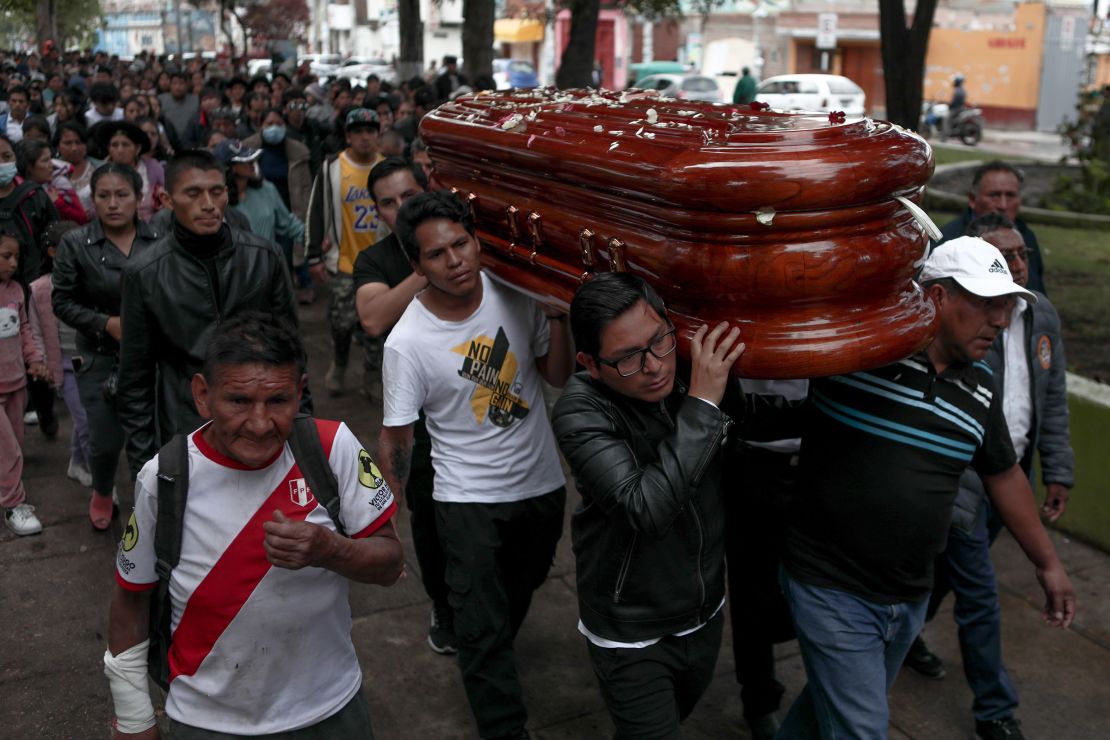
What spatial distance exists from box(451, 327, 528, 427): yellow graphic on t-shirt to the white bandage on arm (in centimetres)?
138

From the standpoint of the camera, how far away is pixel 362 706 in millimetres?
2646

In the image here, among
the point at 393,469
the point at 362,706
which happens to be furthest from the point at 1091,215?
the point at 362,706

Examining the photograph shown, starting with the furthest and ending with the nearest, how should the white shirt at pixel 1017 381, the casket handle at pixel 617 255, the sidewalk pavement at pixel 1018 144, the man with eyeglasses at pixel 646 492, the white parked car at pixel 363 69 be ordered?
the white parked car at pixel 363 69 → the sidewalk pavement at pixel 1018 144 → the white shirt at pixel 1017 381 → the casket handle at pixel 617 255 → the man with eyeglasses at pixel 646 492

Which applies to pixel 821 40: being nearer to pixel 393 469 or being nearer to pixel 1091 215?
pixel 1091 215

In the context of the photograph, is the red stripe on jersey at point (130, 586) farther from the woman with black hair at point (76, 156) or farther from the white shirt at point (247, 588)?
the woman with black hair at point (76, 156)

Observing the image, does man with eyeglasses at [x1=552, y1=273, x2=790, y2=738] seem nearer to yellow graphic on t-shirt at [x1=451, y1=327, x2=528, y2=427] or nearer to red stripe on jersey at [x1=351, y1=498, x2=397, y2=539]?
red stripe on jersey at [x1=351, y1=498, x2=397, y2=539]

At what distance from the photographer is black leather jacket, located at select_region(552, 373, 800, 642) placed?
2.59 m

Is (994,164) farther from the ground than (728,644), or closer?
farther from the ground

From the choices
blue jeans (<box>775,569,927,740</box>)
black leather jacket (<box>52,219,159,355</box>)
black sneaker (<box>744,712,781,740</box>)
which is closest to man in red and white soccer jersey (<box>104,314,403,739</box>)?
blue jeans (<box>775,569,927,740</box>)

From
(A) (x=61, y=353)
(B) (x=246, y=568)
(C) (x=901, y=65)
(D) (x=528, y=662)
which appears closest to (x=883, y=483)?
(B) (x=246, y=568)

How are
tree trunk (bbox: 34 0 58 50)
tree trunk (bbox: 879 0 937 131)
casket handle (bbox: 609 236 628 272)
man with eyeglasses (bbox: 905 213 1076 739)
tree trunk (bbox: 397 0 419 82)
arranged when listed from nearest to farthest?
casket handle (bbox: 609 236 628 272) < man with eyeglasses (bbox: 905 213 1076 739) < tree trunk (bbox: 879 0 937 131) < tree trunk (bbox: 397 0 419 82) < tree trunk (bbox: 34 0 58 50)

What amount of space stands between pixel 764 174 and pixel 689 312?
1.38 ft

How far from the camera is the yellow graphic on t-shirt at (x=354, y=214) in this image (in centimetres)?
687

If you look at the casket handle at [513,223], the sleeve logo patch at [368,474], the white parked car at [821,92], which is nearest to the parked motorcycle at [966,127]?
the white parked car at [821,92]
